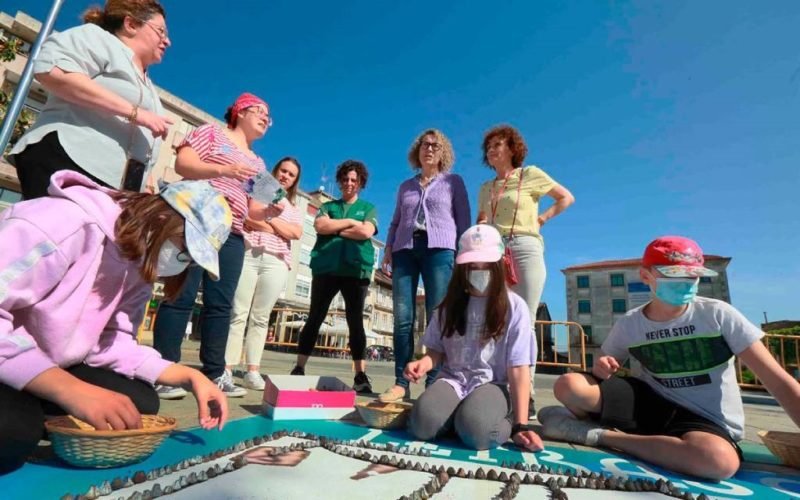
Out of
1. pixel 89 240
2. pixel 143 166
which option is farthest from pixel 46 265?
pixel 143 166

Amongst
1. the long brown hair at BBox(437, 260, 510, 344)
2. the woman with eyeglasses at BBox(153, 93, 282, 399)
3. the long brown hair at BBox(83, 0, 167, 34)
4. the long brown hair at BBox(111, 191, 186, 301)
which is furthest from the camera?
the woman with eyeglasses at BBox(153, 93, 282, 399)

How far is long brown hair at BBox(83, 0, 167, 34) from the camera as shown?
2162mm

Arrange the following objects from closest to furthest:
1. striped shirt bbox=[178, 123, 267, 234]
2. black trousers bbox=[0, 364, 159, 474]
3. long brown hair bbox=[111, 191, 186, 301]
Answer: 1. black trousers bbox=[0, 364, 159, 474]
2. long brown hair bbox=[111, 191, 186, 301]
3. striped shirt bbox=[178, 123, 267, 234]

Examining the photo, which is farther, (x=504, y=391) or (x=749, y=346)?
(x=504, y=391)

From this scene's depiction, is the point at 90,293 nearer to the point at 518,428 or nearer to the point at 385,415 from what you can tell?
the point at 385,415

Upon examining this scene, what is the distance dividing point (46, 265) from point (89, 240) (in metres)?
0.15

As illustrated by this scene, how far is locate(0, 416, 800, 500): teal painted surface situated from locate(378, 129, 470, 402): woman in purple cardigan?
107cm

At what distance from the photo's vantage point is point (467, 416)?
6.40ft

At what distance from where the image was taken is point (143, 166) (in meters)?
2.11

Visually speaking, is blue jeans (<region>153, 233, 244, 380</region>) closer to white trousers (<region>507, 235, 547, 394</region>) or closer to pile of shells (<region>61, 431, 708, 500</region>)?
pile of shells (<region>61, 431, 708, 500</region>)

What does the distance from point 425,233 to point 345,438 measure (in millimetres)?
1816

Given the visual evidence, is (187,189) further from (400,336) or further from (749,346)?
(749,346)

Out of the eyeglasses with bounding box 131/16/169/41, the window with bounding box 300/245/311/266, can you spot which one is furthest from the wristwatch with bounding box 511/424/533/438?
the window with bounding box 300/245/311/266

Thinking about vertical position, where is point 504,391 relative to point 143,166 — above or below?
below
